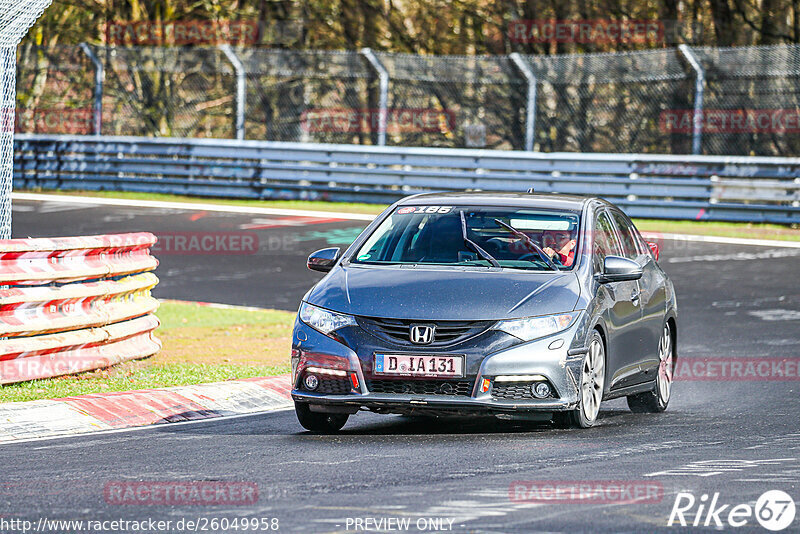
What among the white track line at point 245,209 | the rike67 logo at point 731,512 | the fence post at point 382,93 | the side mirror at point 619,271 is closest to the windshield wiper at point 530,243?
the side mirror at point 619,271

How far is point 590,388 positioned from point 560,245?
→ 111 centimetres

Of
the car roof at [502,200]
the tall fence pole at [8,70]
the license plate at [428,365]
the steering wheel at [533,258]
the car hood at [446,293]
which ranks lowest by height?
the license plate at [428,365]

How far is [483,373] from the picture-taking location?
8.29 meters

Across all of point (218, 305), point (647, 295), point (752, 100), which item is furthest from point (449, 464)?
point (752, 100)

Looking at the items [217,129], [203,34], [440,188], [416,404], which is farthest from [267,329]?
[203,34]

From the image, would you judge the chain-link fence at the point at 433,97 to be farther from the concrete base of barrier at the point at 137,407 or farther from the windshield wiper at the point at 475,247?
the windshield wiper at the point at 475,247

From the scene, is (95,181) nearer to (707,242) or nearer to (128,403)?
(707,242)

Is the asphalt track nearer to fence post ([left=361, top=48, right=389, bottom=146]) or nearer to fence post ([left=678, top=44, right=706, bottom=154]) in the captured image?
fence post ([left=678, top=44, right=706, bottom=154])

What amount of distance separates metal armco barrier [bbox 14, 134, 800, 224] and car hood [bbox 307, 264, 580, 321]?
15.9 meters

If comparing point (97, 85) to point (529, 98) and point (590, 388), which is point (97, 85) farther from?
point (590, 388)

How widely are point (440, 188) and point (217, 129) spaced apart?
8.25 meters

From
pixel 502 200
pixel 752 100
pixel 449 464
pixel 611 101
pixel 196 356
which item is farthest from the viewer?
pixel 611 101

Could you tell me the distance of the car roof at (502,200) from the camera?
9742 mm

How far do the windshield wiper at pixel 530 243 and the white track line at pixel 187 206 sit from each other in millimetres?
15786
